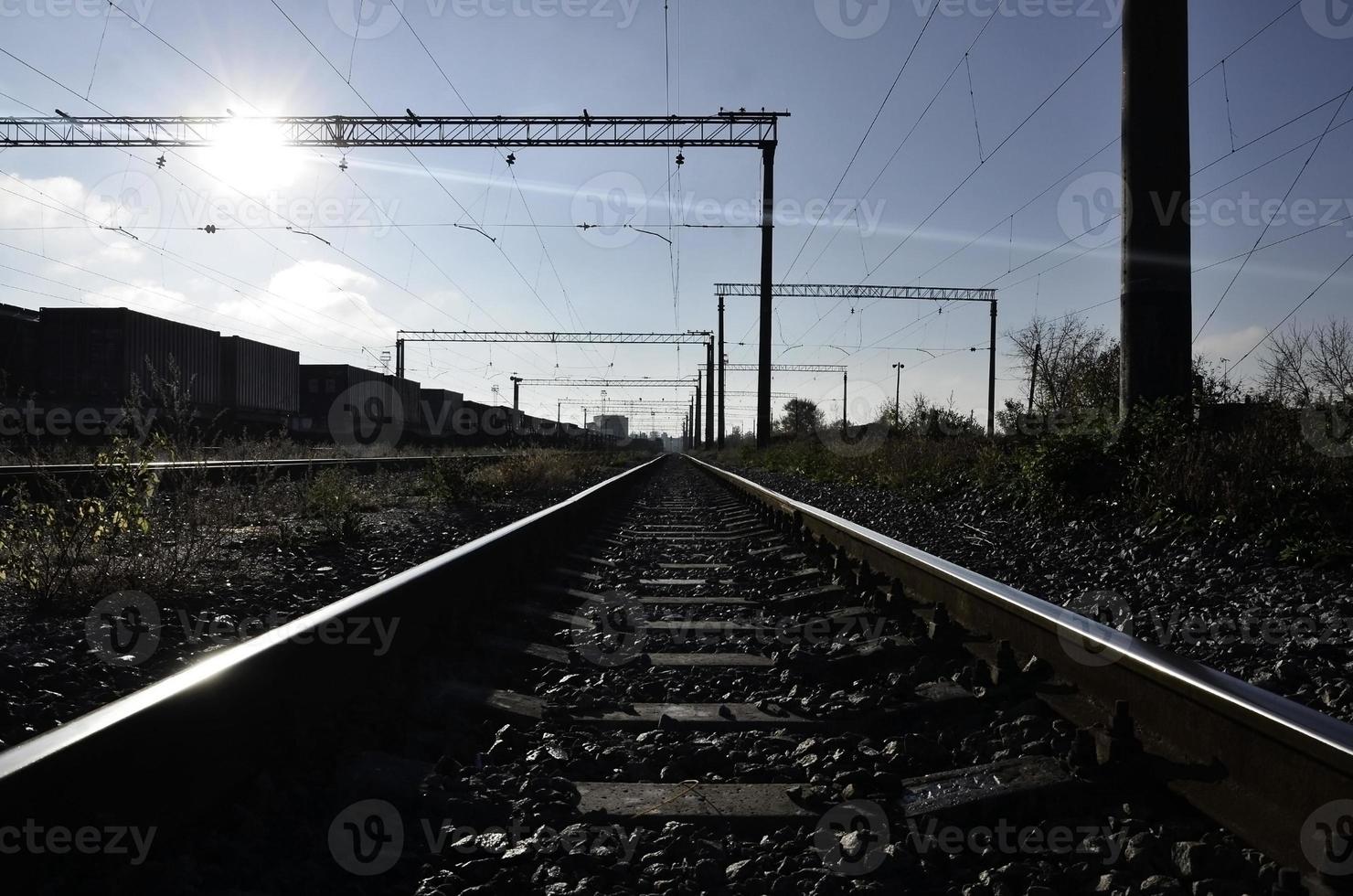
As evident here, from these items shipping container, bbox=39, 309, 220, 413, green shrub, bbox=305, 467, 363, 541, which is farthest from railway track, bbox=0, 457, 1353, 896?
shipping container, bbox=39, 309, 220, 413

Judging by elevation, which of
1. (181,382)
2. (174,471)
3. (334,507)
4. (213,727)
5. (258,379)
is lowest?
(334,507)

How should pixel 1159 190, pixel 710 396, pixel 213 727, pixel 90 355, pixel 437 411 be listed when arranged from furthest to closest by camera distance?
pixel 710 396, pixel 437 411, pixel 90 355, pixel 1159 190, pixel 213 727

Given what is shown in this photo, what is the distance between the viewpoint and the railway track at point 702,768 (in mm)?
1702

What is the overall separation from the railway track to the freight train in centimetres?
1284

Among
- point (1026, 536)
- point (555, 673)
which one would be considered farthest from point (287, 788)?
point (1026, 536)

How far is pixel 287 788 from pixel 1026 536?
675 cm

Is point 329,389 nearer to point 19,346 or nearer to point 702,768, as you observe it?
point 19,346

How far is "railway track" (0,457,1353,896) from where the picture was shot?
170 cm

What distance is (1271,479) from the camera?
6070 mm

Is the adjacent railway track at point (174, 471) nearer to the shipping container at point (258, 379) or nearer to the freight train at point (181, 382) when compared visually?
the freight train at point (181, 382)

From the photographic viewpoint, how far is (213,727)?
6.36ft

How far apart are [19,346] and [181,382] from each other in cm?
1208

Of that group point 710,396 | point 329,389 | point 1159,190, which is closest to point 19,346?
point 329,389

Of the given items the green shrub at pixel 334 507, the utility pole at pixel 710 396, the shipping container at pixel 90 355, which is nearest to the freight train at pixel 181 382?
the shipping container at pixel 90 355
